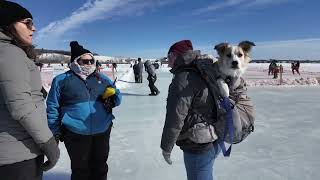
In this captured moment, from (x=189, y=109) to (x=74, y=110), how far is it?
1.45 metres

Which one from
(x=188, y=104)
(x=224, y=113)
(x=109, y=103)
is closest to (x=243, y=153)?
(x=109, y=103)

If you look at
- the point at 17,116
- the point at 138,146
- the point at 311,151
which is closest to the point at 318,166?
the point at 311,151

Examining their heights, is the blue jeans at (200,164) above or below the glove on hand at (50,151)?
below

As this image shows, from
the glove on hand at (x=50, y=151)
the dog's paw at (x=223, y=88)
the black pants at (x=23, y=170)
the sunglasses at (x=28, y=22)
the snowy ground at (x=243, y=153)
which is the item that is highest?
the sunglasses at (x=28, y=22)

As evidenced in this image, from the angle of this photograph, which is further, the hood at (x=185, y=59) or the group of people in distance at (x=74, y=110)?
the hood at (x=185, y=59)

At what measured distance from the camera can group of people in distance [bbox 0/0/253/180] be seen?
2.31 metres

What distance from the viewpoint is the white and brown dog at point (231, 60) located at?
2934mm

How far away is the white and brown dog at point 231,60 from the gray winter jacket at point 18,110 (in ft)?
4.44

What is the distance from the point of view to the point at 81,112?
12.6 feet

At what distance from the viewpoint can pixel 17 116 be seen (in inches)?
88.7

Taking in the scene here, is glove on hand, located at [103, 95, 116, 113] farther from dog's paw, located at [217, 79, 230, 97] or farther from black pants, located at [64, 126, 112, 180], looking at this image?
dog's paw, located at [217, 79, 230, 97]

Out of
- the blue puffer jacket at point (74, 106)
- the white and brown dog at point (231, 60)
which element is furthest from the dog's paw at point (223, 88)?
the blue puffer jacket at point (74, 106)

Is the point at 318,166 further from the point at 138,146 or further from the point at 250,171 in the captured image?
the point at 138,146

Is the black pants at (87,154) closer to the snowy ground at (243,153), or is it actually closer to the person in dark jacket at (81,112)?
the person in dark jacket at (81,112)
